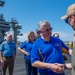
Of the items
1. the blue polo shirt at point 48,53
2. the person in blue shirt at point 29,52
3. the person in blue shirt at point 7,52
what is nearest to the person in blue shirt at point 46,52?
the blue polo shirt at point 48,53

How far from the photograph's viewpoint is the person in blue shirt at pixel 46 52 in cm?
472

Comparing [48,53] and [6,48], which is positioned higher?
[6,48]

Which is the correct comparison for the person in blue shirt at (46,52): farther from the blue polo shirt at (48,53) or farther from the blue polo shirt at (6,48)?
the blue polo shirt at (6,48)

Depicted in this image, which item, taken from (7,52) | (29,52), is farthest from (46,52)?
(7,52)

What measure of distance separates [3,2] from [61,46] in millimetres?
123897

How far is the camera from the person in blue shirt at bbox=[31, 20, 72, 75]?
472cm

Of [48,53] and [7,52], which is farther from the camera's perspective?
[7,52]

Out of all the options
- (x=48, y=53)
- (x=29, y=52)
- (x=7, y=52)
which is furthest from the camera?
(x=7, y=52)

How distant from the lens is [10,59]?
10.3 meters

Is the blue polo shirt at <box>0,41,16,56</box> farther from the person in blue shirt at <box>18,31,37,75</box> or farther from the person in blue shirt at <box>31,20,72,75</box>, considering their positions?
the person in blue shirt at <box>31,20,72,75</box>

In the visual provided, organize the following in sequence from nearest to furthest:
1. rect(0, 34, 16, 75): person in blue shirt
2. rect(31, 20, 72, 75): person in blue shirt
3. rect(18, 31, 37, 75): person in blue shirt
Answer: rect(31, 20, 72, 75): person in blue shirt → rect(18, 31, 37, 75): person in blue shirt → rect(0, 34, 16, 75): person in blue shirt

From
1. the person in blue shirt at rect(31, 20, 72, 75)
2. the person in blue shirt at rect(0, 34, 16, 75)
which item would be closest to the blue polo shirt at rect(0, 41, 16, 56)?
the person in blue shirt at rect(0, 34, 16, 75)

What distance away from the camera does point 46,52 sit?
480 centimetres

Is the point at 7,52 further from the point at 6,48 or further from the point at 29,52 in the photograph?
the point at 29,52
